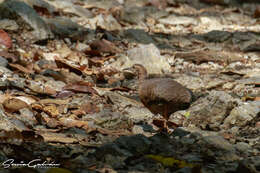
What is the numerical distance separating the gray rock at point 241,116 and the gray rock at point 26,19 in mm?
3049

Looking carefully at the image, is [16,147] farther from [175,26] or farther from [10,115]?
[175,26]

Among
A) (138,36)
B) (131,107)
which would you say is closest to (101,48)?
(138,36)

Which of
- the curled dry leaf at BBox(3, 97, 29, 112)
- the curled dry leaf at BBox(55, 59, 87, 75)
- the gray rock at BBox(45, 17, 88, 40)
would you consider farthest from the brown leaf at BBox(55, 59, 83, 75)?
the curled dry leaf at BBox(3, 97, 29, 112)

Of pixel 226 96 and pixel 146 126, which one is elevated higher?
pixel 226 96

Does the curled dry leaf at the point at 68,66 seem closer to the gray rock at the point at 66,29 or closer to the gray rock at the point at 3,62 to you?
the gray rock at the point at 3,62

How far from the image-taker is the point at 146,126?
11.9ft

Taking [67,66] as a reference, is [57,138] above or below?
above

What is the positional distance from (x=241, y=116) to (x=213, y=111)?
25 cm

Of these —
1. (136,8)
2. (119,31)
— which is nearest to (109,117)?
(119,31)

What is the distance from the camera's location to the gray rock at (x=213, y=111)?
3590 millimetres

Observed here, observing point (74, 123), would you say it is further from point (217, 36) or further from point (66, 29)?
point (217, 36)

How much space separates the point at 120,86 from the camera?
15.9 ft

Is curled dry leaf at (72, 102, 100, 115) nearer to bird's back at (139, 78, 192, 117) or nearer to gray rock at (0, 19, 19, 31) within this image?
bird's back at (139, 78, 192, 117)

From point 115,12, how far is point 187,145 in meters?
4.76
